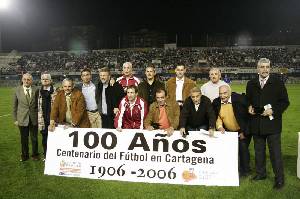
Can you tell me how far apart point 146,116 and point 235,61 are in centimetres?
5529

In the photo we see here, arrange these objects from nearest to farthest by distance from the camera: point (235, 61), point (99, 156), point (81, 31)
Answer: point (99, 156) → point (235, 61) → point (81, 31)

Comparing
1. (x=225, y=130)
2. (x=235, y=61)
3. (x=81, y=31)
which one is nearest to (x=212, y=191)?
(x=225, y=130)

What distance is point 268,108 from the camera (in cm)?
606

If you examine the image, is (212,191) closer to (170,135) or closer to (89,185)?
(170,135)

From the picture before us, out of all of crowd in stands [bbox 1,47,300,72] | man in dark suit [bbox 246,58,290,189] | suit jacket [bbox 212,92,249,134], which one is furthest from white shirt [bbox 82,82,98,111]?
crowd in stands [bbox 1,47,300,72]

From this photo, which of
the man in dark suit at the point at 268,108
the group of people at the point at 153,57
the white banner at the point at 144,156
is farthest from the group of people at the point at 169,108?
the group of people at the point at 153,57

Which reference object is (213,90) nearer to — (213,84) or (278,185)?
(213,84)

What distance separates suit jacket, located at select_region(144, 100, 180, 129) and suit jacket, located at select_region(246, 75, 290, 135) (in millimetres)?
1455

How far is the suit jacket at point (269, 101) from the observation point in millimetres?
6078

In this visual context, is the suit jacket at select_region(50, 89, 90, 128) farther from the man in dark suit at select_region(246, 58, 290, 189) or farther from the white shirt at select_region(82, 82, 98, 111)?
the man in dark suit at select_region(246, 58, 290, 189)

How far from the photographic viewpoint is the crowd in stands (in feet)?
199

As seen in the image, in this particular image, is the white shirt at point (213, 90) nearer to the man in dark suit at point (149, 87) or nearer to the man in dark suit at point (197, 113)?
the man in dark suit at point (197, 113)

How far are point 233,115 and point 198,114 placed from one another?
2.21 feet

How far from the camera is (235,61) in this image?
59844 millimetres
